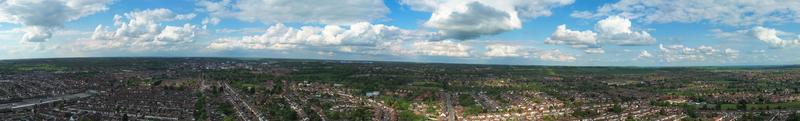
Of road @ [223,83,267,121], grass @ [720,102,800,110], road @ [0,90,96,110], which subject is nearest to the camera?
road @ [223,83,267,121]

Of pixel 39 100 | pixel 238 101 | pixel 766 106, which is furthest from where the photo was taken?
pixel 39 100

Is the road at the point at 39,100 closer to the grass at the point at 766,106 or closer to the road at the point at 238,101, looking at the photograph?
the road at the point at 238,101

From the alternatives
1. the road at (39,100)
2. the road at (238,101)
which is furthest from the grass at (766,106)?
the road at (39,100)

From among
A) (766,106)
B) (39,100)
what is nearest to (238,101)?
(39,100)

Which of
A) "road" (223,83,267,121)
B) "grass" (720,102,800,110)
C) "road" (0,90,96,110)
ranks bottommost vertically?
"road" (0,90,96,110)

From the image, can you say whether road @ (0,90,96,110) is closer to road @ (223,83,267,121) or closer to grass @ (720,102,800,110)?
road @ (223,83,267,121)

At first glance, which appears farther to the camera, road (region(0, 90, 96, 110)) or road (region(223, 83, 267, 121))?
road (region(0, 90, 96, 110))

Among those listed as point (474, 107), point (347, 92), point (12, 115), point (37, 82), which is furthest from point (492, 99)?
point (37, 82)

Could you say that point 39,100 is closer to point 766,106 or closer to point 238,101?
point 238,101

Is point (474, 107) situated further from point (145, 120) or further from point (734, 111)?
point (145, 120)

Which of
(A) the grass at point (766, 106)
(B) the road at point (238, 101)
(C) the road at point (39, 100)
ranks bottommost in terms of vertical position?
(C) the road at point (39, 100)

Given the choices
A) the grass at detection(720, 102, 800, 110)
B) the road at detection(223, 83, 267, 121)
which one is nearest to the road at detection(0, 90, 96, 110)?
the road at detection(223, 83, 267, 121)
